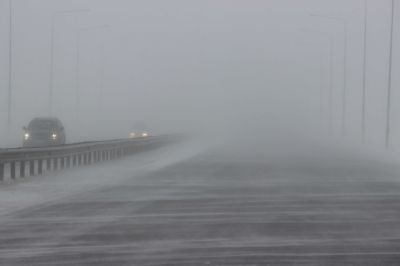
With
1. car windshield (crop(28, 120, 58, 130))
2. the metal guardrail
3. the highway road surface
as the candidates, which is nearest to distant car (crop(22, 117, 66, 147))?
car windshield (crop(28, 120, 58, 130))

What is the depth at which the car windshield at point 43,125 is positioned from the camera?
32875 mm

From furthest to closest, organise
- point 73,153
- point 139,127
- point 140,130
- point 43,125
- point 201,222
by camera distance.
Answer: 1. point 139,127
2. point 140,130
3. point 43,125
4. point 73,153
5. point 201,222

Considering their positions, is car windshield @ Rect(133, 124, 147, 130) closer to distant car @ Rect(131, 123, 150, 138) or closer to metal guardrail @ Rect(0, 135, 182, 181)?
distant car @ Rect(131, 123, 150, 138)

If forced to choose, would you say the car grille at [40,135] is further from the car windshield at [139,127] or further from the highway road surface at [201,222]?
the car windshield at [139,127]

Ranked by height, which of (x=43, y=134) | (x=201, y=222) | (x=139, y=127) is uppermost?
(x=43, y=134)

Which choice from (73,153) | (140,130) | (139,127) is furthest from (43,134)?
(139,127)

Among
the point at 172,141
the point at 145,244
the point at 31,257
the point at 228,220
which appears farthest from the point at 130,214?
the point at 172,141

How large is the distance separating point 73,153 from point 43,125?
12.3m

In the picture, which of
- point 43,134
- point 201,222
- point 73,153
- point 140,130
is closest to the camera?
point 201,222

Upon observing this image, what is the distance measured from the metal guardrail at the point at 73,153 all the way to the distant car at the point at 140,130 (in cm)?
2082

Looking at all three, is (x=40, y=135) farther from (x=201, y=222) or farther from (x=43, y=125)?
(x=201, y=222)

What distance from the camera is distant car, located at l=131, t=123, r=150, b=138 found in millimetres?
59469

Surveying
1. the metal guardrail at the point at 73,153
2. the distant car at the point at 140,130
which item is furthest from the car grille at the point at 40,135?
the distant car at the point at 140,130

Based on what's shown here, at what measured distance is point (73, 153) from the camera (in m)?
21.4
